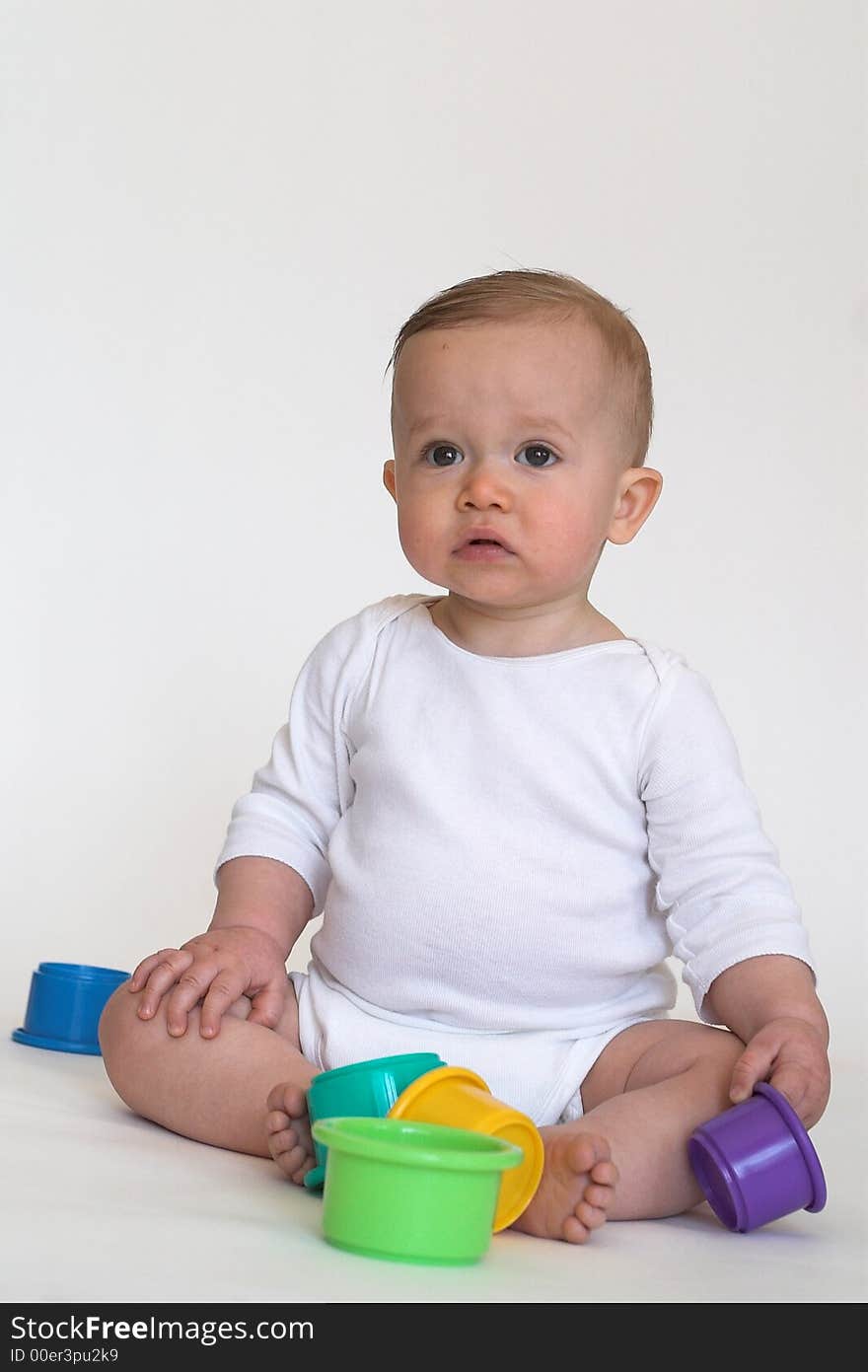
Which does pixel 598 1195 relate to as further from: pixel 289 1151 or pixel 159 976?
pixel 159 976

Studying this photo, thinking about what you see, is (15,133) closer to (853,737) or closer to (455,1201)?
(853,737)

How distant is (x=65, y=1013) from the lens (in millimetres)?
2031

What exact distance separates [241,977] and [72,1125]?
0.20 meters

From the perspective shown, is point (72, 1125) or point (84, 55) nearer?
point (72, 1125)

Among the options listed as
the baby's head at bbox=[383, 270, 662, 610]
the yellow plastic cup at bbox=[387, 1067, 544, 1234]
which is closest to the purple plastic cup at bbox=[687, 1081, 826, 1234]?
the yellow plastic cup at bbox=[387, 1067, 544, 1234]

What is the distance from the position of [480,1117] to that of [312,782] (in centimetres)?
65

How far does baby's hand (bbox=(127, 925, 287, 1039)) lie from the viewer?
1.52m

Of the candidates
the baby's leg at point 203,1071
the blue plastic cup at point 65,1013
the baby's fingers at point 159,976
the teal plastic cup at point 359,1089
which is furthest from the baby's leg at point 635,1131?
the blue plastic cup at point 65,1013

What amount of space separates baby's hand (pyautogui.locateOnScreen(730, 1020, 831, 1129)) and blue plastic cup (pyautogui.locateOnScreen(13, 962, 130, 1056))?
866mm

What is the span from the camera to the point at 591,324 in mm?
1684

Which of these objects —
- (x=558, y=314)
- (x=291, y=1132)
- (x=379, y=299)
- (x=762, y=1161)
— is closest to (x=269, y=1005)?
(x=291, y=1132)

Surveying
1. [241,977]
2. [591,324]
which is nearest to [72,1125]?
[241,977]

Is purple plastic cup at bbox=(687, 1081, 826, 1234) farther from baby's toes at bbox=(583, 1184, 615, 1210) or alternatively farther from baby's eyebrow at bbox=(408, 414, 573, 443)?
baby's eyebrow at bbox=(408, 414, 573, 443)

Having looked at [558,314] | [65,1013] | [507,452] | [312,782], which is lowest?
[65,1013]
